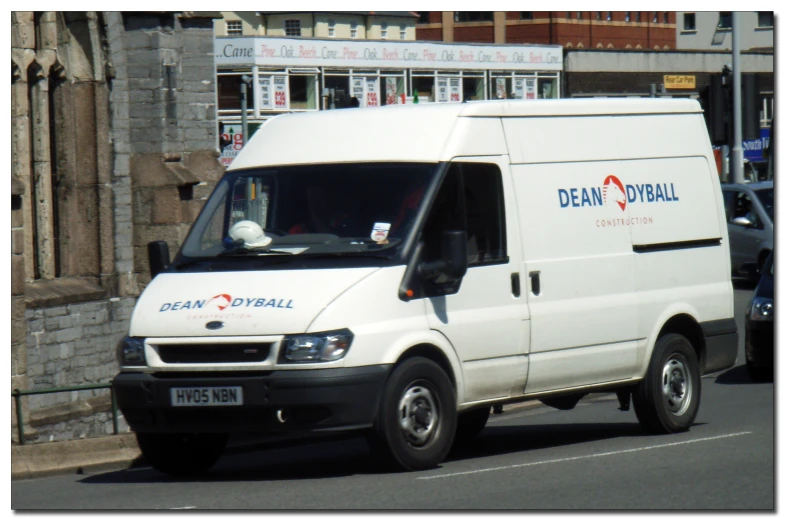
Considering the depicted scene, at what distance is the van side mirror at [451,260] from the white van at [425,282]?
0.5 inches

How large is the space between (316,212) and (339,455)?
2.26 meters

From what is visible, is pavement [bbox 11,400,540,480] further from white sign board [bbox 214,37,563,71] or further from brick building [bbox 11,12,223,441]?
white sign board [bbox 214,37,563,71]

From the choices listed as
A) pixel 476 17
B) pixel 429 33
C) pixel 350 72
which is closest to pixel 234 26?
pixel 429 33

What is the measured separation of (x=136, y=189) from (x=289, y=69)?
131 feet

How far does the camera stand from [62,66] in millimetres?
17953

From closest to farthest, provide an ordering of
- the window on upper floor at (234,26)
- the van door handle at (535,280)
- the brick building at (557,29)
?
the van door handle at (535,280) < the brick building at (557,29) < the window on upper floor at (234,26)

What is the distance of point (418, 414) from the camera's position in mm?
9477

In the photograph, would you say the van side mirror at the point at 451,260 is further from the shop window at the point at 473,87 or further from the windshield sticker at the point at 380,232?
the shop window at the point at 473,87

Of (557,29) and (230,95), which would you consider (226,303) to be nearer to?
(230,95)

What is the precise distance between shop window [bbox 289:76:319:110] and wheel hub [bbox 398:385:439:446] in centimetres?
4994

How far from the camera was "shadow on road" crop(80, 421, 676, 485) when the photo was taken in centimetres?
1002

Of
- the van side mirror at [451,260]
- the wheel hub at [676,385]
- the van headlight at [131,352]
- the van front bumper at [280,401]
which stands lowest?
the wheel hub at [676,385]

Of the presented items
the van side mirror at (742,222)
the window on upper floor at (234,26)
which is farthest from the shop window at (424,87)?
the van side mirror at (742,222)

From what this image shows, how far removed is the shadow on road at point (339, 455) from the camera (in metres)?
10.0
